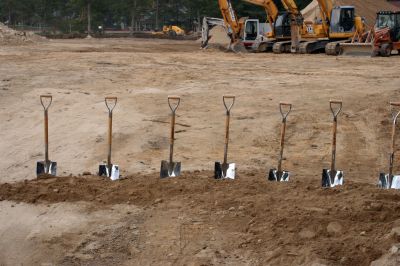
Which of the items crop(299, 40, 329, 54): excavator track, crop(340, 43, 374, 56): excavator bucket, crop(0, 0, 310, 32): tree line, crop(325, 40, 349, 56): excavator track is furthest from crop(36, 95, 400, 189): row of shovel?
crop(0, 0, 310, 32): tree line

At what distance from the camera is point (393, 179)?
8.96m

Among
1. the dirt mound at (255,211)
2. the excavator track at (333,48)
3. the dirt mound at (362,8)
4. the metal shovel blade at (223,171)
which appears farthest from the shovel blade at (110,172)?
the dirt mound at (362,8)

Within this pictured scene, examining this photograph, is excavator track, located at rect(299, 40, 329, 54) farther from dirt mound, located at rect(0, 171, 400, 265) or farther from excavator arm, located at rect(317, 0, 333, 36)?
dirt mound, located at rect(0, 171, 400, 265)

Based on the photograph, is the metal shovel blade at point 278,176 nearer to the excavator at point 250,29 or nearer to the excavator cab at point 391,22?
the excavator cab at point 391,22

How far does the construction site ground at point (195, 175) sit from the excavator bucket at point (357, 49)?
29.9 feet

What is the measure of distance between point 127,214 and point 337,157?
436 centimetres

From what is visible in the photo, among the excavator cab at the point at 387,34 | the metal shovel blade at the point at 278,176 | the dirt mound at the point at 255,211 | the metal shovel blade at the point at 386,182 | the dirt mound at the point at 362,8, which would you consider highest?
the dirt mound at the point at 362,8

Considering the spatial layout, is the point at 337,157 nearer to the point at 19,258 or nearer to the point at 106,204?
the point at 106,204

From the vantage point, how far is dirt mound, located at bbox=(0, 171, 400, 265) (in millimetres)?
6852

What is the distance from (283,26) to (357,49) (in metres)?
6.07

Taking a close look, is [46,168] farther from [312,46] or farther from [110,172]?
[312,46]

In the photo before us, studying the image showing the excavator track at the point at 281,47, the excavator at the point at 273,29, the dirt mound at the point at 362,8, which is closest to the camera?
the excavator track at the point at 281,47

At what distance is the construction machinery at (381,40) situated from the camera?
29.3 meters

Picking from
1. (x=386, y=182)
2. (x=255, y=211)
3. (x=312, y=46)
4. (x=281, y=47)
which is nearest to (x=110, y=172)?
(x=255, y=211)
